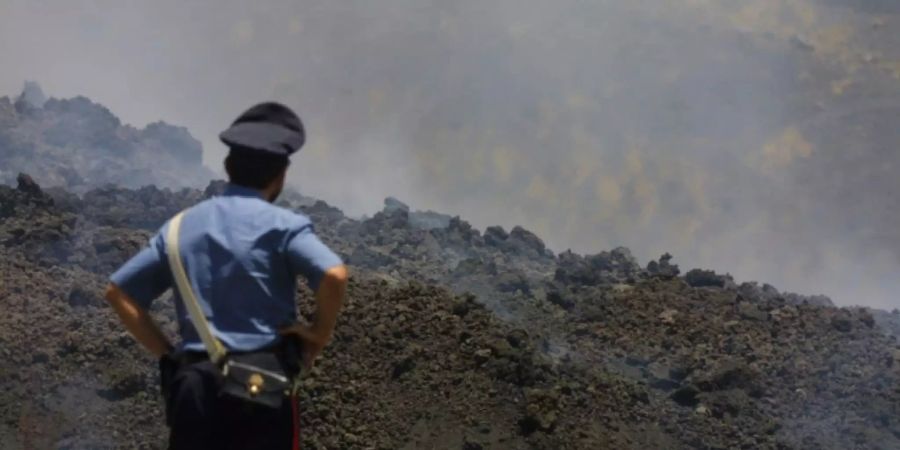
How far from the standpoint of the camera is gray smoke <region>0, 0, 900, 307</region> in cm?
3008

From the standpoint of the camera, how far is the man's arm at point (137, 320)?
405 centimetres

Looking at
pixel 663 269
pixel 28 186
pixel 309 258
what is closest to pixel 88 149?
pixel 28 186

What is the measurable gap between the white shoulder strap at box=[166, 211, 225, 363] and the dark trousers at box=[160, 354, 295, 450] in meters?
0.05

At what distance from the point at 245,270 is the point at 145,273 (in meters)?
0.31

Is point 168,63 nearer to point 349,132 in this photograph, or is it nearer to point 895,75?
point 349,132

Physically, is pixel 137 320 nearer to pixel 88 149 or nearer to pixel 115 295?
pixel 115 295

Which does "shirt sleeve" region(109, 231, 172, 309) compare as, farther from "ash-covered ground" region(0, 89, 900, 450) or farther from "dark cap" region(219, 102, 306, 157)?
"ash-covered ground" region(0, 89, 900, 450)

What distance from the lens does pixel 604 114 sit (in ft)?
107

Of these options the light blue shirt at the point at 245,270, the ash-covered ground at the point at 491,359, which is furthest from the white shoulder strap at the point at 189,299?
the ash-covered ground at the point at 491,359

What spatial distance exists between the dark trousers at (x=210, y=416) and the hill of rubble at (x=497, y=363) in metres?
4.88

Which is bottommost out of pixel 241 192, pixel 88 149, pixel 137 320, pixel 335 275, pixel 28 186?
pixel 137 320

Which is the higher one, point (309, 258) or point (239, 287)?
point (309, 258)

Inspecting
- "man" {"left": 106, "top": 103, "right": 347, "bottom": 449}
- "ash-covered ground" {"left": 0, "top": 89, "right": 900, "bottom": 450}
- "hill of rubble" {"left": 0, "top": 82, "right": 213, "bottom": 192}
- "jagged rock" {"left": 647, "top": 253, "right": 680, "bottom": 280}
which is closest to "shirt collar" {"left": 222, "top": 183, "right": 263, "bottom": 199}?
"man" {"left": 106, "top": 103, "right": 347, "bottom": 449}

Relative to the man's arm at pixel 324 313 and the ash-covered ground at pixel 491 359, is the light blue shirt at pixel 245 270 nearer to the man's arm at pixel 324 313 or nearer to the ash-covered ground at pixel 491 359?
the man's arm at pixel 324 313
